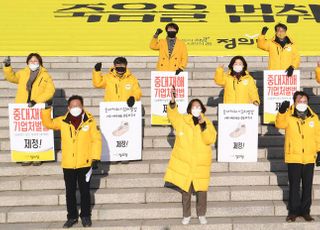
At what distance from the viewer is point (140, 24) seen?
15.2 meters

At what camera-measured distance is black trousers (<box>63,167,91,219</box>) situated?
287 inches

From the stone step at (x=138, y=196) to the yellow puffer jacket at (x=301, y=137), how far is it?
928 mm

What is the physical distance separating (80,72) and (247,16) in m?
6.40

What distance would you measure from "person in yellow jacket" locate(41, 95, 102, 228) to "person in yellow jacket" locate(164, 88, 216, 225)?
1.14m

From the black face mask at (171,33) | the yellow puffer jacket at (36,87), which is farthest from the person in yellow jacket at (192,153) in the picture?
the black face mask at (171,33)

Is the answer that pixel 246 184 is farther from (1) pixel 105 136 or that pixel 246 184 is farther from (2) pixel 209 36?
(2) pixel 209 36

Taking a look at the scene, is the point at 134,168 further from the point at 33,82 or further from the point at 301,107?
the point at 301,107

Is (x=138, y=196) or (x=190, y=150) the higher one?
(x=190, y=150)

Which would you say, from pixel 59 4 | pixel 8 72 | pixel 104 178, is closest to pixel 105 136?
pixel 104 178

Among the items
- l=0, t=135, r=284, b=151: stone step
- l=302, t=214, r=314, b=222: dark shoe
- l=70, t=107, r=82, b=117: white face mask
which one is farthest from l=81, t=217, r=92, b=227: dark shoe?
l=302, t=214, r=314, b=222: dark shoe

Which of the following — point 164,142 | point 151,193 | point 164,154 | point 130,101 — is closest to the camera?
point 151,193

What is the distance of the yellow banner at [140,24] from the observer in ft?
45.2

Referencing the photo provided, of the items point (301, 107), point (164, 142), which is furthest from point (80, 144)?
point (301, 107)

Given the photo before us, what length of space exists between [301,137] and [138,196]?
2.61 meters
